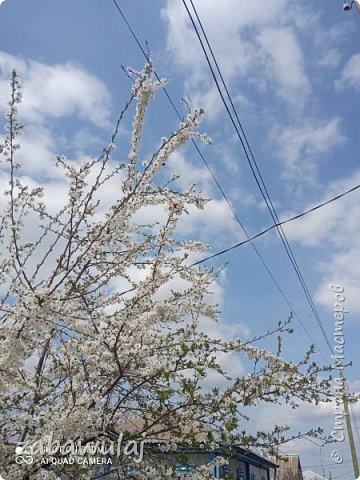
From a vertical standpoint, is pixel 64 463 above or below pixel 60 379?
below

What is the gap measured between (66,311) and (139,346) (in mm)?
569

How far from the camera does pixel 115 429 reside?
9.96 ft

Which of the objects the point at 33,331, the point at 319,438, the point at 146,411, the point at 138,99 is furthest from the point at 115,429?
the point at 138,99

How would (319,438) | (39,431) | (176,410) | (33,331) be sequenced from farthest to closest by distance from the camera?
(319,438) < (176,410) < (39,431) < (33,331)

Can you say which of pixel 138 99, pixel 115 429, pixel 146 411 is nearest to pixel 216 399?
pixel 146 411

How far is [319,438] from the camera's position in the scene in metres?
3.34

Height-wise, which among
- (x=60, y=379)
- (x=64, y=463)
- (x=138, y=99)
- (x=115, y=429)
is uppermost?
(x=138, y=99)

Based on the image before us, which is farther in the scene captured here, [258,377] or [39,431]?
[258,377]

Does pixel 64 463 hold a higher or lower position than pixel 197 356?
lower

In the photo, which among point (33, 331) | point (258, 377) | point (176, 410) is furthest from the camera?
point (258, 377)

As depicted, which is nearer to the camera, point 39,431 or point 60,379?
point 39,431

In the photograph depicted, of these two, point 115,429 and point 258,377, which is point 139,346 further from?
point 258,377

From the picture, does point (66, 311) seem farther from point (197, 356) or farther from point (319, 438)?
point (319, 438)

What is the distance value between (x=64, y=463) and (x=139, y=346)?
81 cm
